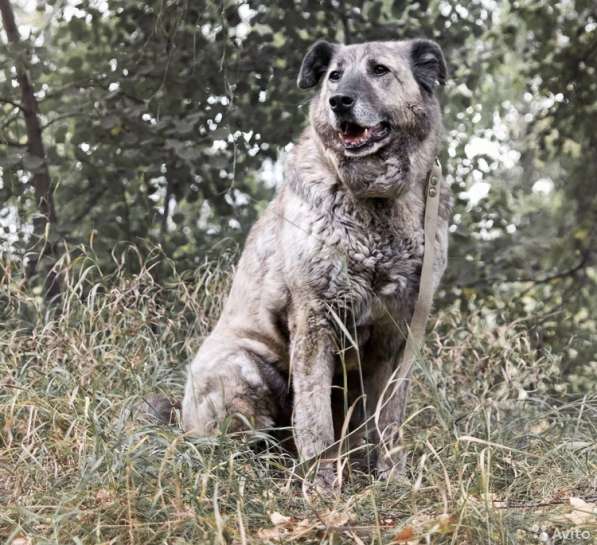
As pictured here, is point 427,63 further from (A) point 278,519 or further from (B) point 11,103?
(B) point 11,103

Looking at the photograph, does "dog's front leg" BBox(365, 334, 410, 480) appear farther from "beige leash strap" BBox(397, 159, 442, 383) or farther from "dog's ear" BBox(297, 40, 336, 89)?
"dog's ear" BBox(297, 40, 336, 89)

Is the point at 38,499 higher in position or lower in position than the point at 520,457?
higher

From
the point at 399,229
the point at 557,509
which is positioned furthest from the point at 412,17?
the point at 557,509

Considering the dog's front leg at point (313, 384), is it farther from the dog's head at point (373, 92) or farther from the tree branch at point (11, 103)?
the tree branch at point (11, 103)

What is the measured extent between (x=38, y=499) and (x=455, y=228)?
4.05 meters

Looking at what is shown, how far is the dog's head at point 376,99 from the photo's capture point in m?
3.88

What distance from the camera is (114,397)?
397 centimetres

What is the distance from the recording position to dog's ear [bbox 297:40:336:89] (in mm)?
4215

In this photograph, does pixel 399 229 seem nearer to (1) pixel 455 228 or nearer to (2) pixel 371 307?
(2) pixel 371 307

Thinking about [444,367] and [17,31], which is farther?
[17,31]

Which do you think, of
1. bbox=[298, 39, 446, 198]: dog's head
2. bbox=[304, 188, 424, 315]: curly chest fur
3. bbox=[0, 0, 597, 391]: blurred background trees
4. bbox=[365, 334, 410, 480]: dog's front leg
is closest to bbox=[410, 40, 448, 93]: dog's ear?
bbox=[298, 39, 446, 198]: dog's head

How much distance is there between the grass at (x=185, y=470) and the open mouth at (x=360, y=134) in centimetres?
107

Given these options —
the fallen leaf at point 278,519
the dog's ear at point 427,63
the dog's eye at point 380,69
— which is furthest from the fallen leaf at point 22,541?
the dog's ear at point 427,63

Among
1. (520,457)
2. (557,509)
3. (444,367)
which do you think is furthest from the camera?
(444,367)
